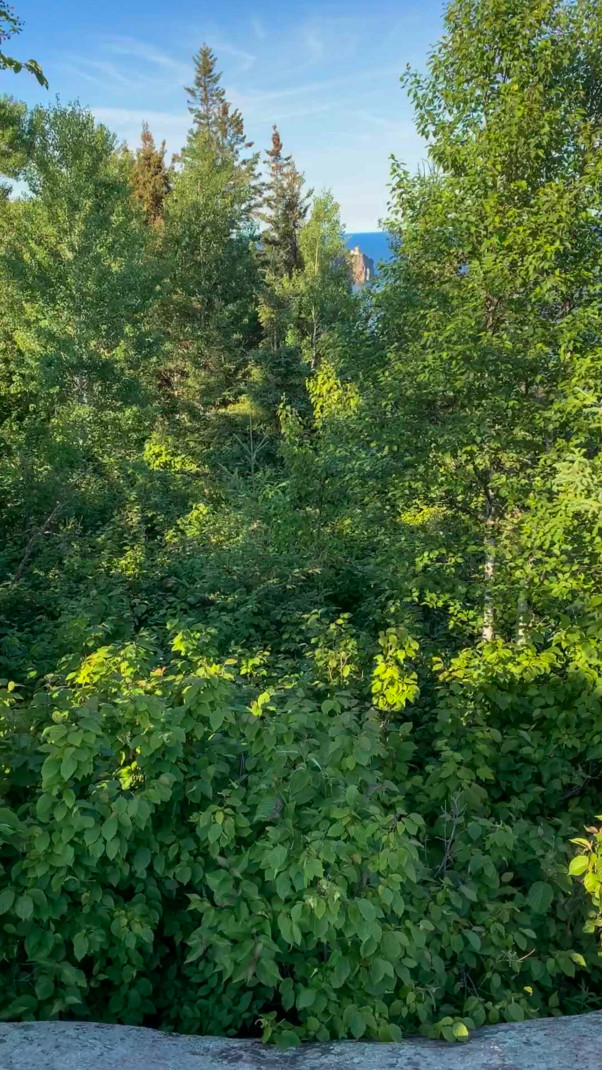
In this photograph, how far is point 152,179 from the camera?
1320 inches

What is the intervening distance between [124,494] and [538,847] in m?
10.4

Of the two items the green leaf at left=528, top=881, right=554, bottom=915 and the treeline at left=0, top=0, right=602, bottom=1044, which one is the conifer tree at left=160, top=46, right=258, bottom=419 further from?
the green leaf at left=528, top=881, right=554, bottom=915

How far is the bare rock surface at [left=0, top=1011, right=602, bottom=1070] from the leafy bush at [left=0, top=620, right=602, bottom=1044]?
0.36 feet

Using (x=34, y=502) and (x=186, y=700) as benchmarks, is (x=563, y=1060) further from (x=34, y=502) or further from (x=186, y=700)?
(x=34, y=502)

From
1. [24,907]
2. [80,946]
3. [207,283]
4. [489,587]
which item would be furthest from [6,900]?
[207,283]

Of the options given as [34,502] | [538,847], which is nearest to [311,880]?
[538,847]

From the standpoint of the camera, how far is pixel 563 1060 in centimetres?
262

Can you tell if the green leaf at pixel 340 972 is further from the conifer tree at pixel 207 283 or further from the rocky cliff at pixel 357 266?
the rocky cliff at pixel 357 266

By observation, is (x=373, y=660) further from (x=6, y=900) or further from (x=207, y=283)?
(x=207, y=283)

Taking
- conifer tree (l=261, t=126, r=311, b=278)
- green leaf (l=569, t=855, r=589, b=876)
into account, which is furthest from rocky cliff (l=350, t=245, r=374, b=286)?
green leaf (l=569, t=855, r=589, b=876)

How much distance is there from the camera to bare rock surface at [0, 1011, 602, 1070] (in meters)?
2.57

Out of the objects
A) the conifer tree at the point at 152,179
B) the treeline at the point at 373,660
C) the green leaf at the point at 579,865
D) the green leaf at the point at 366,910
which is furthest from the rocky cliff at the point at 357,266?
the green leaf at the point at 366,910

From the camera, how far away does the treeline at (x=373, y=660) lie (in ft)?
9.85

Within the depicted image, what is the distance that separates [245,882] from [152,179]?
36.2 meters
